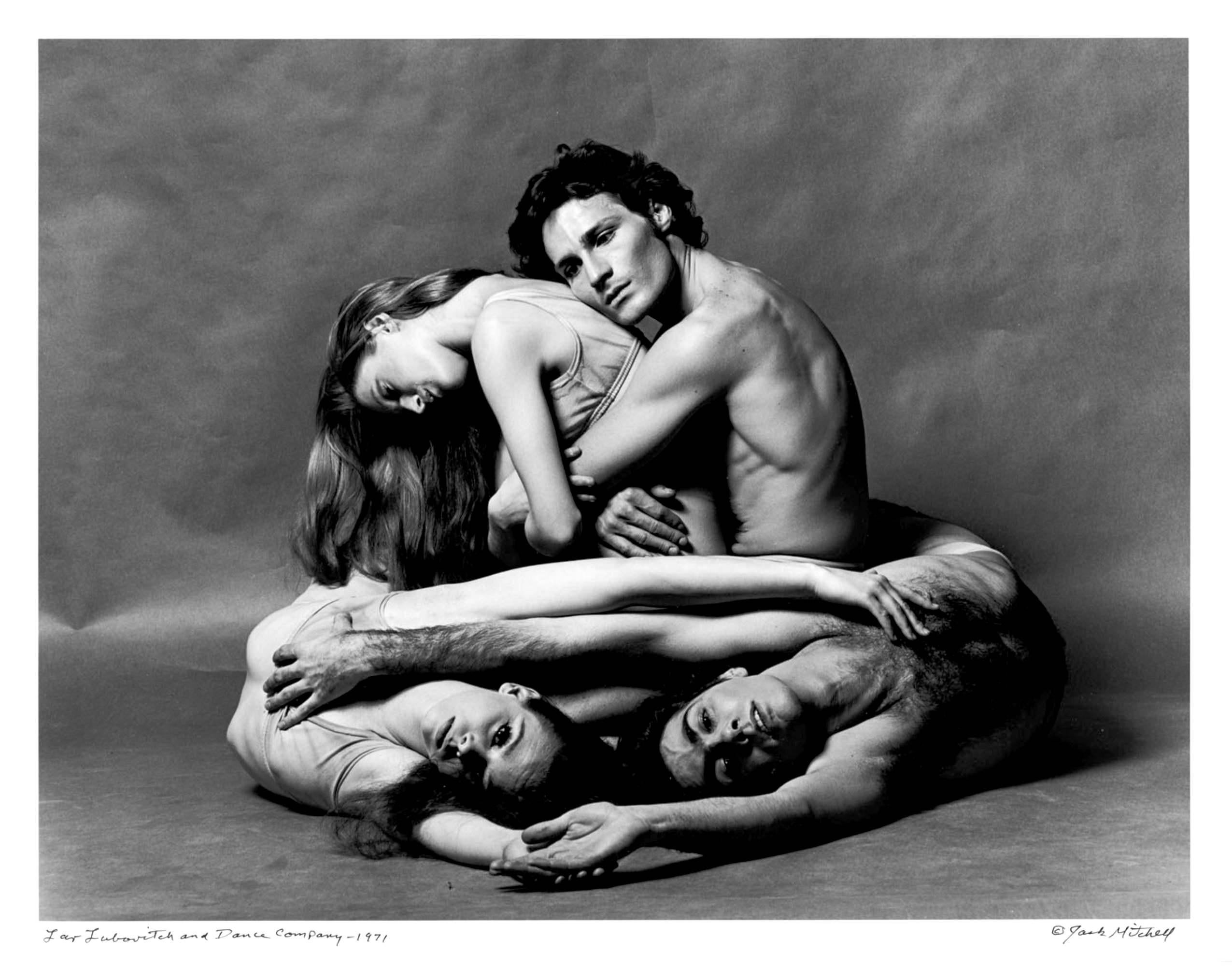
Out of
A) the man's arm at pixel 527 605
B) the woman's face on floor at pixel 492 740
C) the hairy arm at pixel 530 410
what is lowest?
the woman's face on floor at pixel 492 740

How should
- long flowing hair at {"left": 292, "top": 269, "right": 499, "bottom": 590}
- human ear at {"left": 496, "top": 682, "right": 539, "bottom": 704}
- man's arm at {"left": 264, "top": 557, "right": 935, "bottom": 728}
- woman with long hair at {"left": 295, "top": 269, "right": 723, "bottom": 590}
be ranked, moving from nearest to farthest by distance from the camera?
human ear at {"left": 496, "top": 682, "right": 539, "bottom": 704} → man's arm at {"left": 264, "top": 557, "right": 935, "bottom": 728} → woman with long hair at {"left": 295, "top": 269, "right": 723, "bottom": 590} → long flowing hair at {"left": 292, "top": 269, "right": 499, "bottom": 590}

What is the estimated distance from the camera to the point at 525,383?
4.73 m

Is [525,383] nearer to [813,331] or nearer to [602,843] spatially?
[813,331]

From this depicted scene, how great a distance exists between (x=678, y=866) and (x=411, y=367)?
1.65 metres

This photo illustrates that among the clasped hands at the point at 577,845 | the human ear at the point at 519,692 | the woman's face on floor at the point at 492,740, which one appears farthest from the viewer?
the human ear at the point at 519,692

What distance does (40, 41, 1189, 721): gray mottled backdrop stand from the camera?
6.04 metres

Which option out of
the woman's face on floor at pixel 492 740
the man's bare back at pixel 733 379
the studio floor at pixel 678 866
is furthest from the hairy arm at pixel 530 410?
the studio floor at pixel 678 866

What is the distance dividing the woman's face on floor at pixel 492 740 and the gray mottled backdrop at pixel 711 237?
2090 millimetres

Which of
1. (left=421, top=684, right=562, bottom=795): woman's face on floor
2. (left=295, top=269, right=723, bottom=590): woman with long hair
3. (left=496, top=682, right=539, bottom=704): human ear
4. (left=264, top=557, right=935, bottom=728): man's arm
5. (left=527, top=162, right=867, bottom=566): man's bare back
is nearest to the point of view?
(left=421, top=684, right=562, bottom=795): woman's face on floor

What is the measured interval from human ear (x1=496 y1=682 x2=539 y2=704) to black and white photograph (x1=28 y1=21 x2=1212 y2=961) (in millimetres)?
13

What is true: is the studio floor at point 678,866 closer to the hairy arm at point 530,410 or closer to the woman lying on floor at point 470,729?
the woman lying on floor at point 470,729
